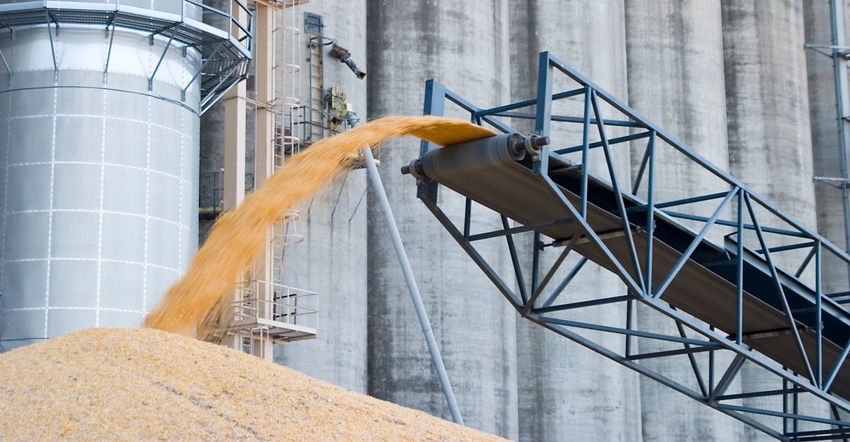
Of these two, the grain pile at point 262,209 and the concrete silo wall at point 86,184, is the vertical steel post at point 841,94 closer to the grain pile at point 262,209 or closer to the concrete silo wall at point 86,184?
the concrete silo wall at point 86,184

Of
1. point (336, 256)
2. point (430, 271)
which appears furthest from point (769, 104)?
point (336, 256)

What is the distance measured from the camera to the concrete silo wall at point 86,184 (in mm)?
20297

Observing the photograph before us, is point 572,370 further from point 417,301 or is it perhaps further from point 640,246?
point 640,246

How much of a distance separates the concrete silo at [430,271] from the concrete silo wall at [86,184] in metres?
8.43

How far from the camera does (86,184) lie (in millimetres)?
20609

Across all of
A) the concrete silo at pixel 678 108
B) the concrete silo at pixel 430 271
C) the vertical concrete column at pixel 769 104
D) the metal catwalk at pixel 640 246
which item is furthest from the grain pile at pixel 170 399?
the vertical concrete column at pixel 769 104

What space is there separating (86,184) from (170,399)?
949cm

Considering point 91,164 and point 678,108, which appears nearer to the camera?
point 91,164

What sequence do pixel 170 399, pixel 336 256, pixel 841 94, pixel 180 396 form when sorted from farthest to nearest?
1. pixel 841 94
2. pixel 336 256
3. pixel 180 396
4. pixel 170 399

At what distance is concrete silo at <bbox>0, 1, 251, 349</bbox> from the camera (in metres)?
20.3

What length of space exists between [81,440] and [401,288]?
1882cm

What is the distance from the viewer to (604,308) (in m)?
32.8

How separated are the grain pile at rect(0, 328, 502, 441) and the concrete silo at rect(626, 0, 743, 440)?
2429 cm

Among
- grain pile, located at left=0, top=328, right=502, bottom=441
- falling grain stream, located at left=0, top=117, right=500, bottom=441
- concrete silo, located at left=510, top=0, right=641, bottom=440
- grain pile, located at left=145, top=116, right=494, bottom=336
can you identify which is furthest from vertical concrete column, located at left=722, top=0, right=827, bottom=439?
grain pile, located at left=0, top=328, right=502, bottom=441
